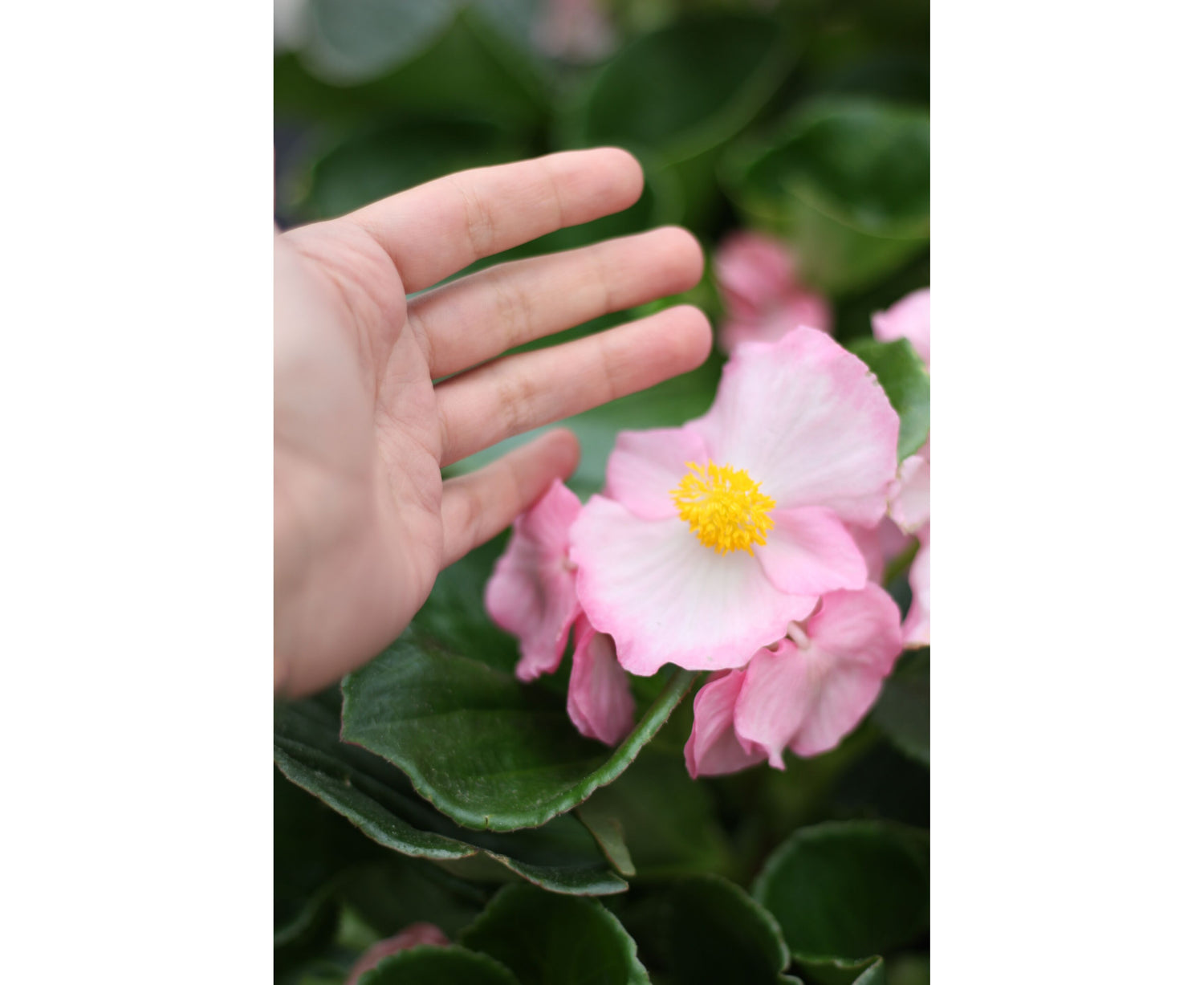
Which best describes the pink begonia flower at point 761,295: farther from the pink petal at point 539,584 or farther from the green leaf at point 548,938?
the green leaf at point 548,938

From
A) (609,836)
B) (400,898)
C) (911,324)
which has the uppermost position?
(911,324)

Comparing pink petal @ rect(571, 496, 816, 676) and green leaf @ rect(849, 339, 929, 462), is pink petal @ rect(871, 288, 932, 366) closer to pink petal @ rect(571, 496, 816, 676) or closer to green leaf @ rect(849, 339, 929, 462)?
green leaf @ rect(849, 339, 929, 462)

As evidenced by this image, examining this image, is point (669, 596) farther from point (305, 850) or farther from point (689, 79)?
point (689, 79)

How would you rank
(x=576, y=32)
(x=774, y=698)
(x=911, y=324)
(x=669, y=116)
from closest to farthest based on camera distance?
(x=774, y=698), (x=911, y=324), (x=669, y=116), (x=576, y=32)

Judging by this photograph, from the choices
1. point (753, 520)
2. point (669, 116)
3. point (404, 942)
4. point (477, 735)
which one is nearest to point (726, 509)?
point (753, 520)

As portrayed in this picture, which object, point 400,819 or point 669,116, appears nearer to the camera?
point 400,819
